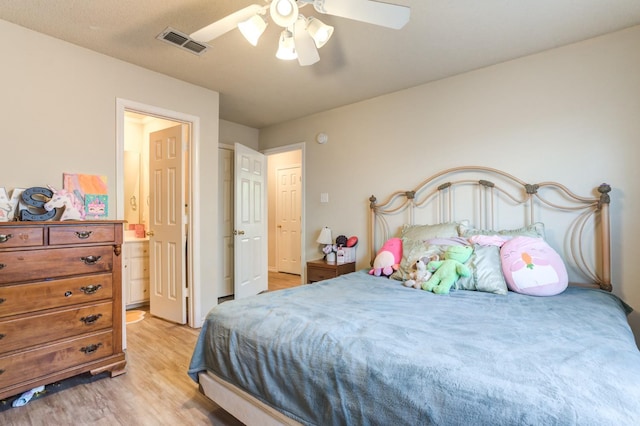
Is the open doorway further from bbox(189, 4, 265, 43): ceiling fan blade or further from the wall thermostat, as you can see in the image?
bbox(189, 4, 265, 43): ceiling fan blade

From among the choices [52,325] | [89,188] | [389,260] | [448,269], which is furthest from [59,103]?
Result: [448,269]

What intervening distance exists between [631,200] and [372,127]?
2270 millimetres

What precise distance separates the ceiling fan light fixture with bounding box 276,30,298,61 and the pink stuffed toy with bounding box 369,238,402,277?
5.85ft

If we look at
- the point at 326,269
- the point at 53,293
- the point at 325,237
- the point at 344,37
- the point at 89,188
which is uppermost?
the point at 344,37

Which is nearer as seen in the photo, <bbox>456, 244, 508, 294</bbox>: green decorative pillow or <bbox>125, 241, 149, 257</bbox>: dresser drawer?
<bbox>456, 244, 508, 294</bbox>: green decorative pillow

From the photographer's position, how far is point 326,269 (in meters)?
3.50

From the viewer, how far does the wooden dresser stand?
1.90 metres

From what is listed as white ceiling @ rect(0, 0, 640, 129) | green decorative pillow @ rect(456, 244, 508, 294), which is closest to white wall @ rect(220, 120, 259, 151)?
white ceiling @ rect(0, 0, 640, 129)

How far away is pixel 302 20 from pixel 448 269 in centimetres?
183

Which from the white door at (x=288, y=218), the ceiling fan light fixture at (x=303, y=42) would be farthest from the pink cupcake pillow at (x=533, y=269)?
the white door at (x=288, y=218)

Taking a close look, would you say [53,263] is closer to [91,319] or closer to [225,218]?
[91,319]

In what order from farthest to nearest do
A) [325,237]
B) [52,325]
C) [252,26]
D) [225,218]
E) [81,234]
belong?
[225,218]
[325,237]
[81,234]
[52,325]
[252,26]

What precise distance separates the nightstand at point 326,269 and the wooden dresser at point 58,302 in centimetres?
187

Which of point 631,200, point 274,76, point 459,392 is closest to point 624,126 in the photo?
point 631,200
